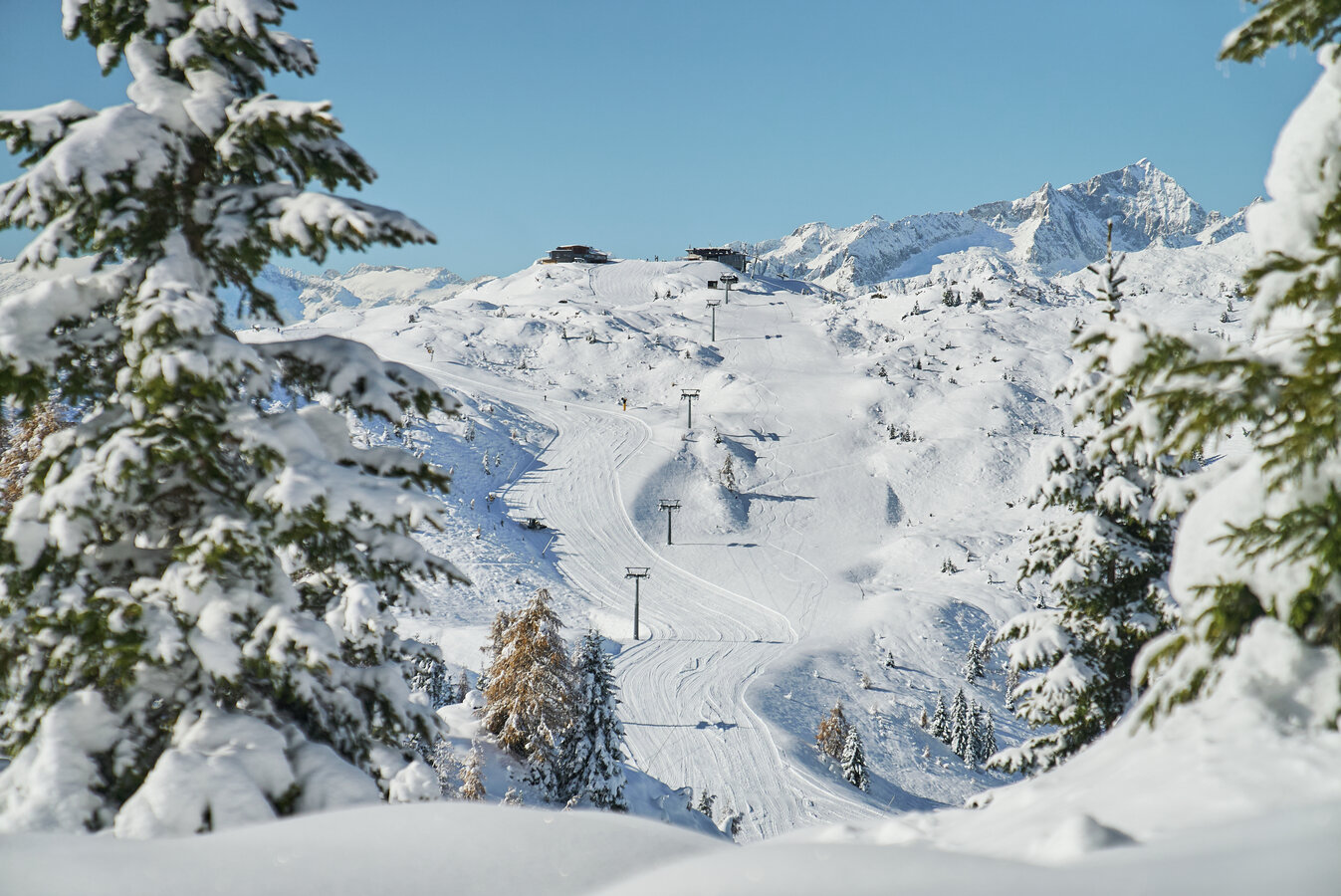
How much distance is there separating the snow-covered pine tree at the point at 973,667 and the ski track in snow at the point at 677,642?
334 inches

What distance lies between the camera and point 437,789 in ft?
16.8

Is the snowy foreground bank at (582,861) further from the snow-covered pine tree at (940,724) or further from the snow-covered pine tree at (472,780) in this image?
the snow-covered pine tree at (940,724)

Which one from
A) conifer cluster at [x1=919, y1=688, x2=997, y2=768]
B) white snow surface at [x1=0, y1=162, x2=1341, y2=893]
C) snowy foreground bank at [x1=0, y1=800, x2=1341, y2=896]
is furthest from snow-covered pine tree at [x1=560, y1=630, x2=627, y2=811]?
conifer cluster at [x1=919, y1=688, x2=997, y2=768]

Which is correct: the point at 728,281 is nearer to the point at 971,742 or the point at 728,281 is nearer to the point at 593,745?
the point at 971,742

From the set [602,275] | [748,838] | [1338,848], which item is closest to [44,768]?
[1338,848]

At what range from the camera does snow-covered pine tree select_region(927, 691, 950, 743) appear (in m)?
36.2

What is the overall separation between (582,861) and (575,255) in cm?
14601

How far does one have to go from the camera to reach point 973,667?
40219 mm

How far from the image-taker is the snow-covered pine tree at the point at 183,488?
473cm

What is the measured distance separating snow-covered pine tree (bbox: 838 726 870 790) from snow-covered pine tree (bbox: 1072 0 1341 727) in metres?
29.0

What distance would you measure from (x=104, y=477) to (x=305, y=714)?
2.15 meters

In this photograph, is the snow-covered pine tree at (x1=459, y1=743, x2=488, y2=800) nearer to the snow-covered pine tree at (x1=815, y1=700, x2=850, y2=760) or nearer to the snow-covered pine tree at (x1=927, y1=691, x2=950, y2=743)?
the snow-covered pine tree at (x1=815, y1=700, x2=850, y2=760)

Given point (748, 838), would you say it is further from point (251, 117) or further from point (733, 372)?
point (733, 372)

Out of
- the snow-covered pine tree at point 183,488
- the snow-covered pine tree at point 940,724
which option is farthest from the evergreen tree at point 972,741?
the snow-covered pine tree at point 183,488
